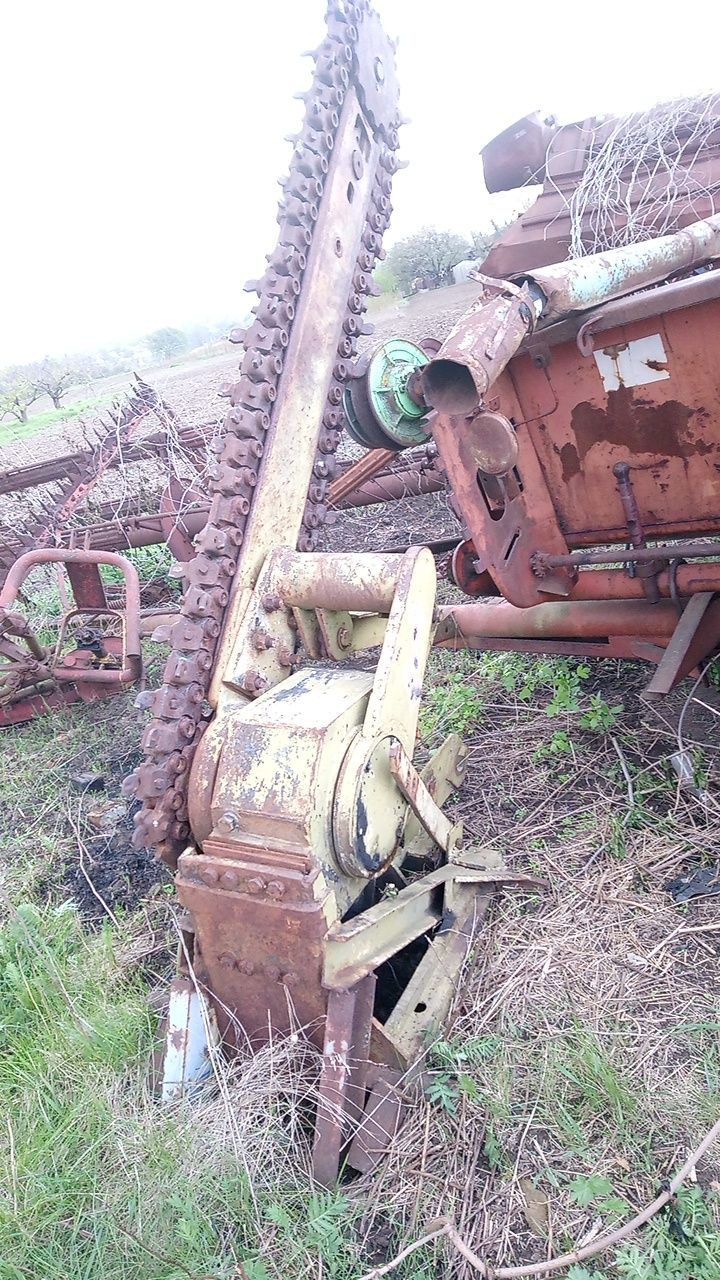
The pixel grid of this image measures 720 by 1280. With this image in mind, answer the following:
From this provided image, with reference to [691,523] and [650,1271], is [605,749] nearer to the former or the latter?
[691,523]

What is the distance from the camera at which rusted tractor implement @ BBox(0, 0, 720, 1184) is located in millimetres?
2291

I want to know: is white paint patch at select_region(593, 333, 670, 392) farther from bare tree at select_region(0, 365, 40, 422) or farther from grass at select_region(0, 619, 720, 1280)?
bare tree at select_region(0, 365, 40, 422)

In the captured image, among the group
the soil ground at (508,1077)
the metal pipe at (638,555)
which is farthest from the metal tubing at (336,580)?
the soil ground at (508,1077)

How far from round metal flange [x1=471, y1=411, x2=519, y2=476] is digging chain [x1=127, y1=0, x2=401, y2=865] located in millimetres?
806

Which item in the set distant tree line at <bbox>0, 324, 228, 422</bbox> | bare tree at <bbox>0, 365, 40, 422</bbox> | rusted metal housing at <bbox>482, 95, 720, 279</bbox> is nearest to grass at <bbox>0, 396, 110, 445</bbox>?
bare tree at <bbox>0, 365, 40, 422</bbox>

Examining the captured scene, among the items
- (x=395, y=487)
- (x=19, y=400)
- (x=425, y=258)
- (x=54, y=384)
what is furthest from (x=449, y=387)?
(x=54, y=384)

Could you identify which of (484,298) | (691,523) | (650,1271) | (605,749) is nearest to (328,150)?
(484,298)

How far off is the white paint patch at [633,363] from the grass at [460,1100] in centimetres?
151

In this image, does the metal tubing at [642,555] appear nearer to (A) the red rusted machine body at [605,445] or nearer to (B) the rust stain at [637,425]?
(A) the red rusted machine body at [605,445]

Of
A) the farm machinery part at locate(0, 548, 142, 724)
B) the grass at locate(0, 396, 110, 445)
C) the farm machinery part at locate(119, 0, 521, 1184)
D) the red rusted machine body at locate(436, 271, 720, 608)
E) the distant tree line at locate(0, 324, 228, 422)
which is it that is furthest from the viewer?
the distant tree line at locate(0, 324, 228, 422)

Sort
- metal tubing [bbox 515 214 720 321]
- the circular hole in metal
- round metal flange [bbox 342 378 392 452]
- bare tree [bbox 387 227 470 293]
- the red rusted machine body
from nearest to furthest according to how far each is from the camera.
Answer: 1. the circular hole in metal
2. metal tubing [bbox 515 214 720 321]
3. the red rusted machine body
4. round metal flange [bbox 342 378 392 452]
5. bare tree [bbox 387 227 470 293]

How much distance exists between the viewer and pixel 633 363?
3170 millimetres

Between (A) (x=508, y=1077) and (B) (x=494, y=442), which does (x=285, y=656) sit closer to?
(B) (x=494, y=442)

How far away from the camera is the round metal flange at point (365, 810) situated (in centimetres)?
232
